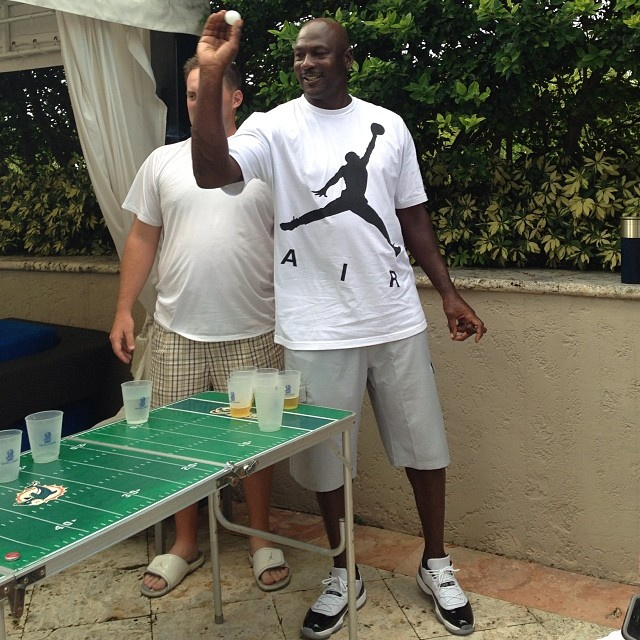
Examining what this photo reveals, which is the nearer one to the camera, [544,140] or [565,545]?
[565,545]

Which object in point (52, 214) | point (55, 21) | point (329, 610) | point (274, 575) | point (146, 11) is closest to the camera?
point (329, 610)

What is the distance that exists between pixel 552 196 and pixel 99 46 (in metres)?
1.96

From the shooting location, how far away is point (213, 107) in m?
2.16

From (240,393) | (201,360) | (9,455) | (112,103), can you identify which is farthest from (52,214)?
(9,455)

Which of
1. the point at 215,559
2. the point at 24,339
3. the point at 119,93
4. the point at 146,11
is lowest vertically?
the point at 215,559

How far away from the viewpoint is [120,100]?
11.3ft

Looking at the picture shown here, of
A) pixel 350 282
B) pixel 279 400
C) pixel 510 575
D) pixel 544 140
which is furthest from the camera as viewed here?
pixel 544 140

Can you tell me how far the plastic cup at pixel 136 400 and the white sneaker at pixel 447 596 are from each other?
1.18 meters

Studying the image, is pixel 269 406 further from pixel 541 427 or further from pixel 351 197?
pixel 541 427

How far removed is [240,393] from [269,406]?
165 millimetres

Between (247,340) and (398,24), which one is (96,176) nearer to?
(247,340)

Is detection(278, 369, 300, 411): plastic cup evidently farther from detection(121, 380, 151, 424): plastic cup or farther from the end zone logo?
the end zone logo

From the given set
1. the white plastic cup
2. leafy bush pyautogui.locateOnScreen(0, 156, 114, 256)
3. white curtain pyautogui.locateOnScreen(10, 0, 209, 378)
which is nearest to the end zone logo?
the white plastic cup

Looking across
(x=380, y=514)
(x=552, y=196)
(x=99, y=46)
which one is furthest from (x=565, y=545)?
(x=99, y=46)
